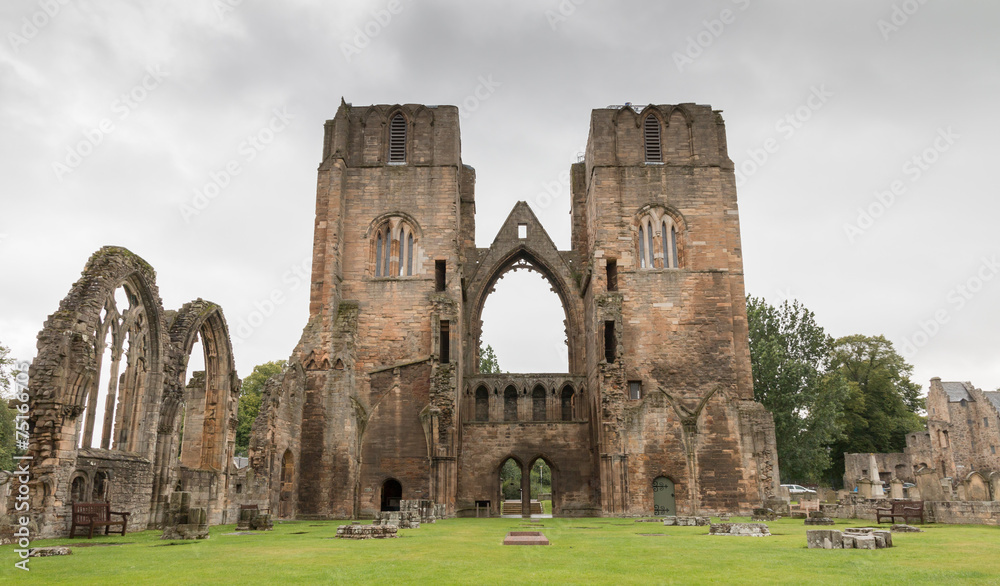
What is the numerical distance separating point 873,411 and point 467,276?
97.5 ft

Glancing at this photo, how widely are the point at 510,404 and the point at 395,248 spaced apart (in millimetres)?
7618

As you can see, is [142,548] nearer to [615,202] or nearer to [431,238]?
[431,238]

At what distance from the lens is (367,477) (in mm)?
25125

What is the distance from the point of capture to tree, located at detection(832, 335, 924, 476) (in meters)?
43.6

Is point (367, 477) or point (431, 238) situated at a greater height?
point (431, 238)

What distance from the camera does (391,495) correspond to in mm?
27250

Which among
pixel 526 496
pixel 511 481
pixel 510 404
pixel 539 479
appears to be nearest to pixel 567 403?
pixel 510 404

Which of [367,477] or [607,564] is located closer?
[607,564]

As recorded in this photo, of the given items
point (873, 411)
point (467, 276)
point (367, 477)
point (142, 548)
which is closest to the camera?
point (142, 548)

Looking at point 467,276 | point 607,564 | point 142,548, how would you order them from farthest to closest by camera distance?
point 467,276 < point 142,548 < point 607,564

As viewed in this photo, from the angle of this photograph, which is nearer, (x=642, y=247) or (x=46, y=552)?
(x=46, y=552)

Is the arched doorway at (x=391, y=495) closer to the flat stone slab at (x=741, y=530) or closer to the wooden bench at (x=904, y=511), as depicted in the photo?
the flat stone slab at (x=741, y=530)

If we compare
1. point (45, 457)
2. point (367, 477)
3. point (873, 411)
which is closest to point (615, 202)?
point (367, 477)

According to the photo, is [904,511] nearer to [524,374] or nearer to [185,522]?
[524,374]
